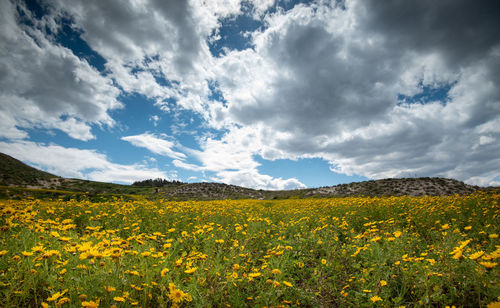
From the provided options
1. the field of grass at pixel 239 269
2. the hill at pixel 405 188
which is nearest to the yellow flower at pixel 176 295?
the field of grass at pixel 239 269

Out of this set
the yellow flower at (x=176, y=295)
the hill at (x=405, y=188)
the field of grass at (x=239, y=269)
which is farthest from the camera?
the hill at (x=405, y=188)

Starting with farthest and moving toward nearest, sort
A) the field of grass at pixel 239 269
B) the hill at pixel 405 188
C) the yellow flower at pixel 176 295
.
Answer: the hill at pixel 405 188 < the field of grass at pixel 239 269 < the yellow flower at pixel 176 295

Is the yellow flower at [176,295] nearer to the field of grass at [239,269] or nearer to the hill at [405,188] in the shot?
the field of grass at [239,269]

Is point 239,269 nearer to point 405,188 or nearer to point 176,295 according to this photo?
point 176,295

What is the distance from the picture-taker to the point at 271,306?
2617 mm

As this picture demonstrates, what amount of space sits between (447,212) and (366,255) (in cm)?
506

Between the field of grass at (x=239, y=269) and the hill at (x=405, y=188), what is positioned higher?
the hill at (x=405, y=188)

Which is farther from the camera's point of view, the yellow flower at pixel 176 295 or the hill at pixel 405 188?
the hill at pixel 405 188

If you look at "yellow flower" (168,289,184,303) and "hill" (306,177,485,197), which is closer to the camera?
"yellow flower" (168,289,184,303)

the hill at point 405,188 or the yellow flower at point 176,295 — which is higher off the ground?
the hill at point 405,188

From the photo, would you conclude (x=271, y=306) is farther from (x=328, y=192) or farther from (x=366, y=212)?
(x=328, y=192)

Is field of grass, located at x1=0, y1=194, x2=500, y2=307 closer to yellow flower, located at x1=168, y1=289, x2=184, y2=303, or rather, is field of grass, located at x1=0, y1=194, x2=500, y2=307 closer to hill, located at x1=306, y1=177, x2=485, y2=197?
yellow flower, located at x1=168, y1=289, x2=184, y2=303

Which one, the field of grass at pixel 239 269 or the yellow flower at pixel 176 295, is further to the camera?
the field of grass at pixel 239 269

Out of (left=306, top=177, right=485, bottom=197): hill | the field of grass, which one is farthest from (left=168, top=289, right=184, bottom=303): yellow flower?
(left=306, top=177, right=485, bottom=197): hill
